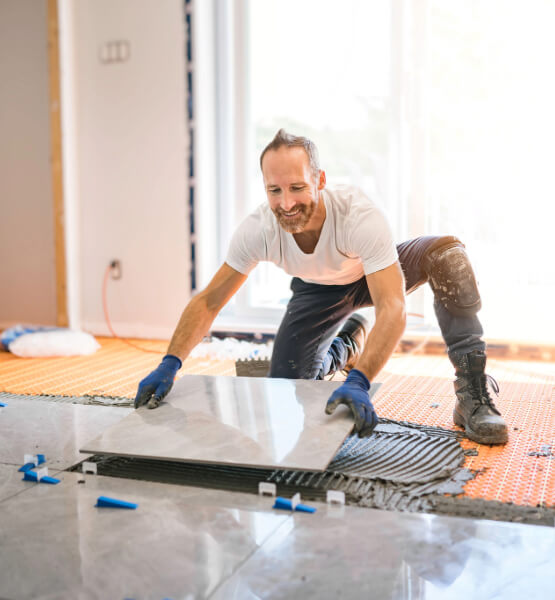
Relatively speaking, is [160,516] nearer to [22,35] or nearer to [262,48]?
[262,48]

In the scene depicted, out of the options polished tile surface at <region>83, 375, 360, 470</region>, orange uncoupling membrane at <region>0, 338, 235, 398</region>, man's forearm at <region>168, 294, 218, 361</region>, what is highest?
man's forearm at <region>168, 294, 218, 361</region>

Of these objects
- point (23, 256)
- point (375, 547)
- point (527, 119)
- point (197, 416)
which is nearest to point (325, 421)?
point (197, 416)

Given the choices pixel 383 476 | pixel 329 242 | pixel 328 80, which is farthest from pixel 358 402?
pixel 328 80

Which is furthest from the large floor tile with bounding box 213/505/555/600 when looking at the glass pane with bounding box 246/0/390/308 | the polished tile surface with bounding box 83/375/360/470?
the glass pane with bounding box 246/0/390/308

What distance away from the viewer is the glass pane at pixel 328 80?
375 cm

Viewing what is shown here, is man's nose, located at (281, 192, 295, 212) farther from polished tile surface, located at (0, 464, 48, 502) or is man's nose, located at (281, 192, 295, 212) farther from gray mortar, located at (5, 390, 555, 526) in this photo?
polished tile surface, located at (0, 464, 48, 502)

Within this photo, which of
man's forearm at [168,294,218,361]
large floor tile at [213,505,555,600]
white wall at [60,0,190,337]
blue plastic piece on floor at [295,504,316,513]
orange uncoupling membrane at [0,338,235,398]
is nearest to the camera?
large floor tile at [213,505,555,600]

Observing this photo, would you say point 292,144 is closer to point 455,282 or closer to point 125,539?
point 455,282

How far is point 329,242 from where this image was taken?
2.14 m

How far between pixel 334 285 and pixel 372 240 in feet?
1.39

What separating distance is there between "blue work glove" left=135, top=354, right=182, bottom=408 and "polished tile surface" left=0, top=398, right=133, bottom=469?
0.72ft

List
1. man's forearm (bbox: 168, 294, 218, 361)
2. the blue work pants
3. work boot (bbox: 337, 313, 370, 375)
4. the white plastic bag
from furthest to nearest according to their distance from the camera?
the white plastic bag
work boot (bbox: 337, 313, 370, 375)
the blue work pants
man's forearm (bbox: 168, 294, 218, 361)

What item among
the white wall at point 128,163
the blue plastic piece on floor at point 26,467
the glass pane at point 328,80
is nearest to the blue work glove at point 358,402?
the blue plastic piece on floor at point 26,467

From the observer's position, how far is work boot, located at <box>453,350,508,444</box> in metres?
1.96
